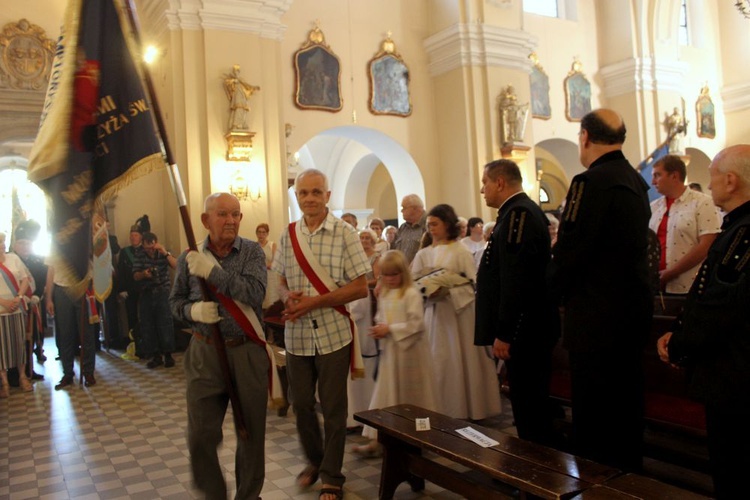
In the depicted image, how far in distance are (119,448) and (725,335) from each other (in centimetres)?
460

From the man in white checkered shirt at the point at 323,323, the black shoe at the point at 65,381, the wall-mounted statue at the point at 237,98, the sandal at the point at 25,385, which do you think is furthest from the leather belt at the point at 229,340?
the wall-mounted statue at the point at 237,98

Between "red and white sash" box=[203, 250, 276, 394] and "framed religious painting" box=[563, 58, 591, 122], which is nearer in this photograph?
"red and white sash" box=[203, 250, 276, 394]

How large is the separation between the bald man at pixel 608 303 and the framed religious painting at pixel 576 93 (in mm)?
13149

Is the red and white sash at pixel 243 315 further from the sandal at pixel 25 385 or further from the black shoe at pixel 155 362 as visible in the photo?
the black shoe at pixel 155 362

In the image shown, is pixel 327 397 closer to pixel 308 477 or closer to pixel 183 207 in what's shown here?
pixel 308 477

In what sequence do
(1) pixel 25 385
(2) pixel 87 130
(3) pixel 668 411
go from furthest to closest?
(1) pixel 25 385 < (3) pixel 668 411 < (2) pixel 87 130

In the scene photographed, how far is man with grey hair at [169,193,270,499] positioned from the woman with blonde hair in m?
5.02

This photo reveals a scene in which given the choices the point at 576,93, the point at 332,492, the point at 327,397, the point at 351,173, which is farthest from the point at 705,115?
the point at 332,492

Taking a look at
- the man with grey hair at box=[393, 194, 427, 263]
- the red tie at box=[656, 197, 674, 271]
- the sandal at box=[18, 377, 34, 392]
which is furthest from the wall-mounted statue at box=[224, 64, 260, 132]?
the red tie at box=[656, 197, 674, 271]

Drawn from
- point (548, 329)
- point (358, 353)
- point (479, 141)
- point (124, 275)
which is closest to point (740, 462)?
point (548, 329)

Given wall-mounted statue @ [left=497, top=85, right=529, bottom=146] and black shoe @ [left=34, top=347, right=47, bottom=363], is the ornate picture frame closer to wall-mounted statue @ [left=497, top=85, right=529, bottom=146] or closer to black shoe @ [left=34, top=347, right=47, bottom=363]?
black shoe @ [left=34, top=347, right=47, bottom=363]

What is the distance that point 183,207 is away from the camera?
3131 mm

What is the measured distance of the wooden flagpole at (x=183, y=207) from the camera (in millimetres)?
3129

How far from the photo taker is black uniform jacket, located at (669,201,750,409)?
7.98 ft
